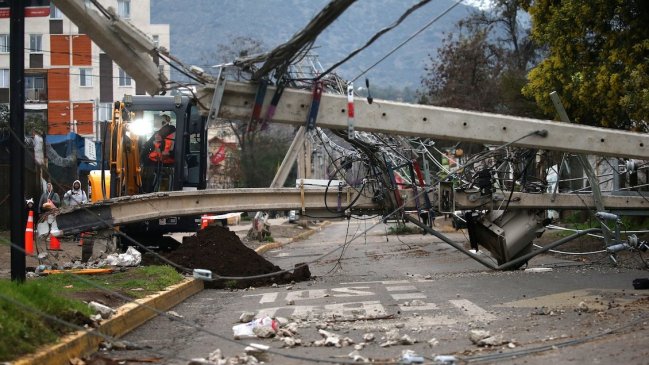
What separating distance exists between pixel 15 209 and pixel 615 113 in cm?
1529

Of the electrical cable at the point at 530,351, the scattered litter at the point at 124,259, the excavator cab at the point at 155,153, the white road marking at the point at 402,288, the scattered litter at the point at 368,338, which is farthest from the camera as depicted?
the excavator cab at the point at 155,153

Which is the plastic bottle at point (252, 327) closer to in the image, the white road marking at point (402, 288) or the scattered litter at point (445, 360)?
the scattered litter at point (445, 360)

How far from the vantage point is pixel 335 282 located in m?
18.6

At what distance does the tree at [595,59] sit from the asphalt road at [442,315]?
3.70 meters

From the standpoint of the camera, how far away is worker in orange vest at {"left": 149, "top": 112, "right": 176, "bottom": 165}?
23.1 m

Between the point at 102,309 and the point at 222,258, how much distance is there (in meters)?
8.51

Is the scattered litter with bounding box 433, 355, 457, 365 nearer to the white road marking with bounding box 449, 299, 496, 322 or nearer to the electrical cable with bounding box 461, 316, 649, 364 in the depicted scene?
the electrical cable with bounding box 461, 316, 649, 364

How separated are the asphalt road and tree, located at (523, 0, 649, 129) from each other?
370cm

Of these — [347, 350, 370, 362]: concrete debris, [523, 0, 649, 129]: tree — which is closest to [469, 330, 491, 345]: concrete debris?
[347, 350, 370, 362]: concrete debris

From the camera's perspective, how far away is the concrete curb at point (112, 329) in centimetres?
832

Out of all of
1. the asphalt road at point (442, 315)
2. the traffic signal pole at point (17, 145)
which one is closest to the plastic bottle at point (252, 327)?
the asphalt road at point (442, 315)

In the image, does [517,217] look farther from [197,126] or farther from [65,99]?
[65,99]

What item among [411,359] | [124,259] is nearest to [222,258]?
[124,259]

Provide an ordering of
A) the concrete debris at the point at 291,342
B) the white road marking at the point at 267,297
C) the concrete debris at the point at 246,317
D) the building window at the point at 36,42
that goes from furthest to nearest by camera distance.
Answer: the building window at the point at 36,42 < the white road marking at the point at 267,297 < the concrete debris at the point at 246,317 < the concrete debris at the point at 291,342
